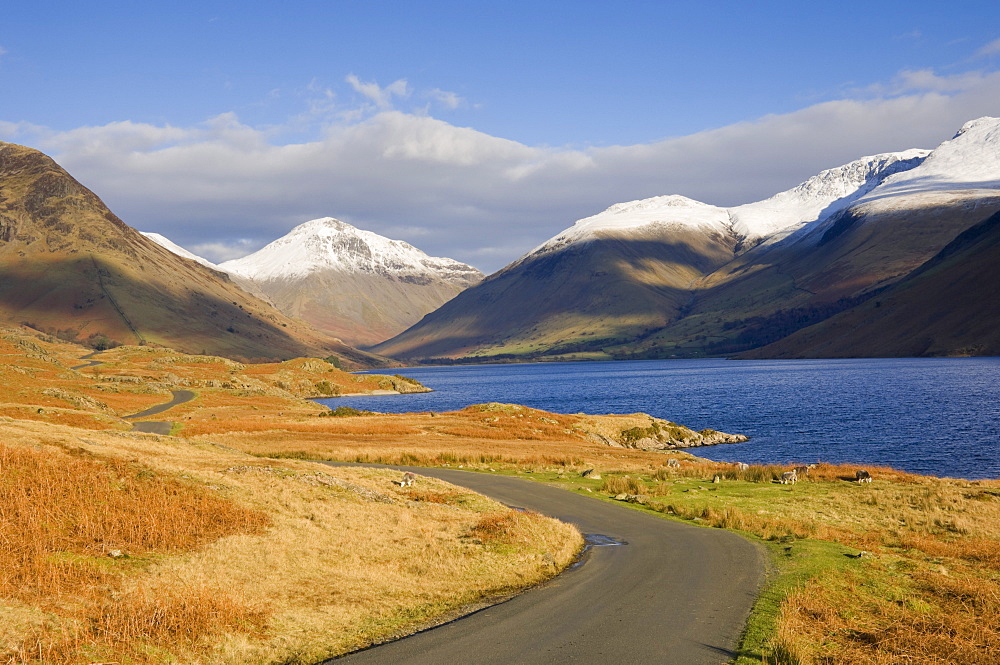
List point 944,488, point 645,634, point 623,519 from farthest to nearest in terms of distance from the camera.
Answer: point 944,488 < point 623,519 < point 645,634

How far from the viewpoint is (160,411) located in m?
93.9

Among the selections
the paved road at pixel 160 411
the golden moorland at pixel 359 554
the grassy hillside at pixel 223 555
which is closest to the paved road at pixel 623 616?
the golden moorland at pixel 359 554

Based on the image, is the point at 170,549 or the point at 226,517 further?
the point at 226,517

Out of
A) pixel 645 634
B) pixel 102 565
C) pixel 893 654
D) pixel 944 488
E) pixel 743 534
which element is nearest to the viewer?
A: pixel 893 654

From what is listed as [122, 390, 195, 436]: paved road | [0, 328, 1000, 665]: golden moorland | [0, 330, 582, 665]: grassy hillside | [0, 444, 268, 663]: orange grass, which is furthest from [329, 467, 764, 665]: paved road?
[122, 390, 195, 436]: paved road

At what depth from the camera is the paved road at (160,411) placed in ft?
221

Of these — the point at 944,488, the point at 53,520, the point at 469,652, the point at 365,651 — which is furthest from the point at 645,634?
the point at 944,488

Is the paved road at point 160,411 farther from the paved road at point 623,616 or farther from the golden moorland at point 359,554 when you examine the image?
the paved road at point 623,616

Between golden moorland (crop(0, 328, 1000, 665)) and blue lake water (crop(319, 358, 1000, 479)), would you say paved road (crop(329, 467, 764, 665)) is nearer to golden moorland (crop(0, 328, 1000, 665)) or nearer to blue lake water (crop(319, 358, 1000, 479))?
golden moorland (crop(0, 328, 1000, 665))

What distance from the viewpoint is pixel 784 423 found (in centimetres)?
9931

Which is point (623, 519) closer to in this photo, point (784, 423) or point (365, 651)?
point (365, 651)

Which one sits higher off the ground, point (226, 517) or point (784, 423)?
point (226, 517)

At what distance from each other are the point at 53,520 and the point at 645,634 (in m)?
15.7

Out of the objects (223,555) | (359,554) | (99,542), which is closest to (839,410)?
(359,554)
